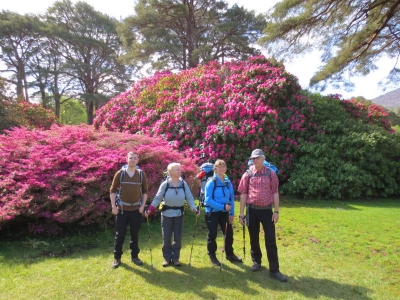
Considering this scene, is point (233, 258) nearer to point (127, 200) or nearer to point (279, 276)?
point (279, 276)

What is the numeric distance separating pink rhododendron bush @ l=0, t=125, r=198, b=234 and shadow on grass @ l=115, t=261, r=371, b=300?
1733mm

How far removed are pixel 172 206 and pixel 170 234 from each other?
1.39 feet

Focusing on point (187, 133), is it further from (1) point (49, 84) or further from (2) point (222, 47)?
(1) point (49, 84)

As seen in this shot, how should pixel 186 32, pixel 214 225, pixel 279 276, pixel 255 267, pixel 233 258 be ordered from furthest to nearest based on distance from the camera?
1. pixel 186 32
2. pixel 233 258
3. pixel 214 225
4. pixel 255 267
5. pixel 279 276

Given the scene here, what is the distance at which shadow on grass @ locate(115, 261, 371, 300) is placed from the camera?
3467 millimetres

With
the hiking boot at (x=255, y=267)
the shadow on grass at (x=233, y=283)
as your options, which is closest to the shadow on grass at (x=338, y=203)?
the hiking boot at (x=255, y=267)

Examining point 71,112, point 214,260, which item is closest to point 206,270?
point 214,260

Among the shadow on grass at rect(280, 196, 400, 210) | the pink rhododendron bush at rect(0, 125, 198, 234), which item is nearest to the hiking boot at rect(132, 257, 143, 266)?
the pink rhododendron bush at rect(0, 125, 198, 234)

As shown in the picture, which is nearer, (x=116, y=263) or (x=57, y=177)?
(x=116, y=263)

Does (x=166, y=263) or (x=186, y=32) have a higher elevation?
(x=186, y=32)

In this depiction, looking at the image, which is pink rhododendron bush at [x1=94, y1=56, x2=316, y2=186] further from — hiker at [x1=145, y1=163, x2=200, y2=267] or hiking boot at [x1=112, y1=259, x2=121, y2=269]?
hiking boot at [x1=112, y1=259, x2=121, y2=269]

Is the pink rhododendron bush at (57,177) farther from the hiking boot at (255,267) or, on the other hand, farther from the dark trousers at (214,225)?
the hiking boot at (255,267)

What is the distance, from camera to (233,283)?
3666 mm

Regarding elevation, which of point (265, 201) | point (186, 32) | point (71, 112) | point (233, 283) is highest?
point (186, 32)
